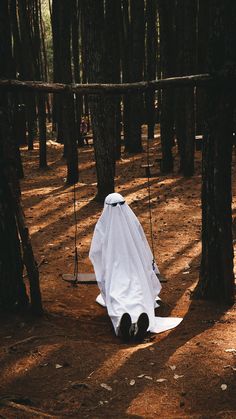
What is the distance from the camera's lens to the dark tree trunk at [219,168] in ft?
20.1

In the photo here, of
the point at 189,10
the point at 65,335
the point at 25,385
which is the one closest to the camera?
the point at 25,385

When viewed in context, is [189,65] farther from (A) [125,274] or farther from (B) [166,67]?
(A) [125,274]

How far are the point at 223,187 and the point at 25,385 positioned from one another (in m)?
3.66

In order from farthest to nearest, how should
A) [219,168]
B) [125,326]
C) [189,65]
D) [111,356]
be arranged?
1. [189,65]
2. [219,168]
3. [125,326]
4. [111,356]

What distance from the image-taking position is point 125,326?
593 cm

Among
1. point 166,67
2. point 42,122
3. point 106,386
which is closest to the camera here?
point 106,386

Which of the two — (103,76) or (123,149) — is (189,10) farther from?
(123,149)

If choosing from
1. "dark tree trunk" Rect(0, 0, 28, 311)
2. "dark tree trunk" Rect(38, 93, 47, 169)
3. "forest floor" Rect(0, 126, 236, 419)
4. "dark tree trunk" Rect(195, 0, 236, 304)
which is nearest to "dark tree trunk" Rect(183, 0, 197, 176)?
"dark tree trunk" Rect(38, 93, 47, 169)

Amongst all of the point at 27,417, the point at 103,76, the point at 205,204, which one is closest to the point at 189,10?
the point at 103,76

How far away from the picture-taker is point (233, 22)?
615 cm

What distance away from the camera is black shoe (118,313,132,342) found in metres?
5.92

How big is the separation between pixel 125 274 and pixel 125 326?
781 mm

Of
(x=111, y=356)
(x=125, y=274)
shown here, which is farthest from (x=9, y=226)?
(x=111, y=356)

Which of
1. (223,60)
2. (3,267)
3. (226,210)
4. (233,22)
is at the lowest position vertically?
(3,267)
